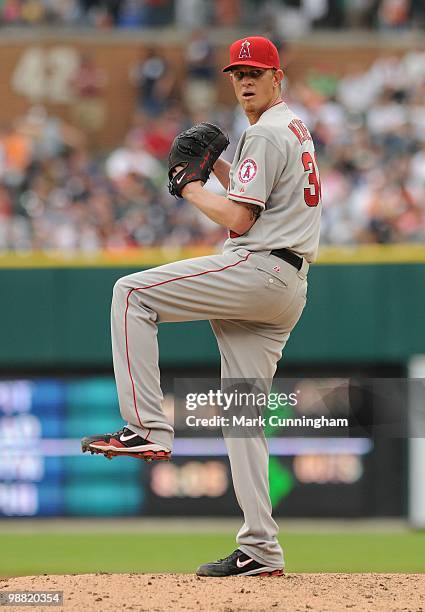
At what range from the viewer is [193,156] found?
4.90m

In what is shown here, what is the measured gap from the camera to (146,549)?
857cm

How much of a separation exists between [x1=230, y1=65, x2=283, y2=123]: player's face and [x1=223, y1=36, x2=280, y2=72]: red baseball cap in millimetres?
27

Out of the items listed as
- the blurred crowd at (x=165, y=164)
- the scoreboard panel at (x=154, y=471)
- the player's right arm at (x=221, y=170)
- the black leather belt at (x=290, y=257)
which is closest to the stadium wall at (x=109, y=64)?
the blurred crowd at (x=165, y=164)

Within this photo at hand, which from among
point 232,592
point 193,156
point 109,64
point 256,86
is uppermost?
point 109,64

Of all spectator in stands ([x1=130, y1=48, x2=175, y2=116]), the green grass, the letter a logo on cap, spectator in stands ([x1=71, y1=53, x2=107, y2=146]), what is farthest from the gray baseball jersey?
spectator in stands ([x1=71, y1=53, x2=107, y2=146])

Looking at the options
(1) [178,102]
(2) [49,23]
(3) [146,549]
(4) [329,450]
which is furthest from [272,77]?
(2) [49,23]

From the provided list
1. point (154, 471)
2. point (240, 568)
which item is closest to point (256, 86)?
point (240, 568)

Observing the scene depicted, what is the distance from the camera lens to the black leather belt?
16.1 ft

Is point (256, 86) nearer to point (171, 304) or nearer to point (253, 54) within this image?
point (253, 54)

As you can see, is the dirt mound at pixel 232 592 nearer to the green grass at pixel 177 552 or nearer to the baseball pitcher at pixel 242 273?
the baseball pitcher at pixel 242 273

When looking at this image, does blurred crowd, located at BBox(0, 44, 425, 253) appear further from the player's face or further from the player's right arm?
the player's face

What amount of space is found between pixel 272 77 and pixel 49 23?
8904mm

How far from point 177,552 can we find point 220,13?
720 cm

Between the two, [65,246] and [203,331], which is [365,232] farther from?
[65,246]
